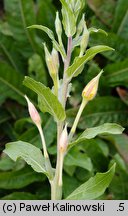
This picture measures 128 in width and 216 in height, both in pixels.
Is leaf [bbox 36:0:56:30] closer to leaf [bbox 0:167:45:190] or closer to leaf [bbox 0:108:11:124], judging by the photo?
leaf [bbox 0:108:11:124]

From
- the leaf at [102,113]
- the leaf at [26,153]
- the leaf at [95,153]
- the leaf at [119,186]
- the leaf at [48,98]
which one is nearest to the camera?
the leaf at [48,98]

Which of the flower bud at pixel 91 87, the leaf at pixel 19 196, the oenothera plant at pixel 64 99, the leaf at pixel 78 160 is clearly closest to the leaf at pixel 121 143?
the leaf at pixel 78 160

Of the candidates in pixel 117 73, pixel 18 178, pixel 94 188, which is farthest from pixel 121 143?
pixel 94 188

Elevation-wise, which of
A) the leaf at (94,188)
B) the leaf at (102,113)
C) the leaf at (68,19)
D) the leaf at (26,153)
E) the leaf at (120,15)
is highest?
the leaf at (68,19)

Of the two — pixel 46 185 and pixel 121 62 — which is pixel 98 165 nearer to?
pixel 46 185

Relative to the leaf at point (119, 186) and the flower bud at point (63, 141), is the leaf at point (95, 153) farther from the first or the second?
the flower bud at point (63, 141)

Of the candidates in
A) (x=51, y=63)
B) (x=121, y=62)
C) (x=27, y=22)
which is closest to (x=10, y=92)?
(x=27, y=22)

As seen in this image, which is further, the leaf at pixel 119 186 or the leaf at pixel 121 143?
the leaf at pixel 121 143

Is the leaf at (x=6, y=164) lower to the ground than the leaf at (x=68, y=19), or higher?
lower
